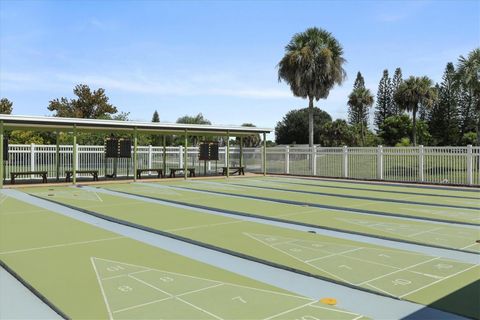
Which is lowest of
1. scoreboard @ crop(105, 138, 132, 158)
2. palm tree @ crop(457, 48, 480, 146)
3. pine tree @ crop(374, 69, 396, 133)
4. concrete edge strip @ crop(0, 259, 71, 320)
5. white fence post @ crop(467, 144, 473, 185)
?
concrete edge strip @ crop(0, 259, 71, 320)

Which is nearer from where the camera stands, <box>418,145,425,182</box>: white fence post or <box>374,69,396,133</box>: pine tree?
<box>418,145,425,182</box>: white fence post

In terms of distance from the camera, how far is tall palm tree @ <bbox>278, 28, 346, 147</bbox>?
3438 centimetres

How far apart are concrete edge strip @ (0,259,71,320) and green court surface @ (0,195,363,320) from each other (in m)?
0.05

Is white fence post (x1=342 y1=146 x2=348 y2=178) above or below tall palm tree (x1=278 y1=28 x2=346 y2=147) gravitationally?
below

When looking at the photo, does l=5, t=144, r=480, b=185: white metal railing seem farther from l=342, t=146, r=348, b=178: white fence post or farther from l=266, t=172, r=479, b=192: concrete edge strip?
l=266, t=172, r=479, b=192: concrete edge strip

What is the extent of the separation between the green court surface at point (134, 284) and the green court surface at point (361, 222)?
3669 millimetres

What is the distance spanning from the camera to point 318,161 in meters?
24.4

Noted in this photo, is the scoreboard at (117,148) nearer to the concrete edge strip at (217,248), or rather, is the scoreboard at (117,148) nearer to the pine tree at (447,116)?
the concrete edge strip at (217,248)

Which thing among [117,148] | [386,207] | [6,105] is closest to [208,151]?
[117,148]

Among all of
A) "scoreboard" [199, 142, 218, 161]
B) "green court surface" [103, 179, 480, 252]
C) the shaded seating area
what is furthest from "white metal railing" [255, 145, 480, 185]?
"green court surface" [103, 179, 480, 252]

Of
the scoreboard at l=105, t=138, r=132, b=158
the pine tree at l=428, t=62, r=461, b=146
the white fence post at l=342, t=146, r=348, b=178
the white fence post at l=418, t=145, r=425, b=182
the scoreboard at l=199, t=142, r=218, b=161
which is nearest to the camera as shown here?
the white fence post at l=418, t=145, r=425, b=182

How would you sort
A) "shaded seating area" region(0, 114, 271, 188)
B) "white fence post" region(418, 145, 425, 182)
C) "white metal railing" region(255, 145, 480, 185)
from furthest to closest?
"white fence post" region(418, 145, 425, 182) < "shaded seating area" region(0, 114, 271, 188) < "white metal railing" region(255, 145, 480, 185)

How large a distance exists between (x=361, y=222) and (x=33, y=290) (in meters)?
6.49

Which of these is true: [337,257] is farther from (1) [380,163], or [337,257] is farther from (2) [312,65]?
(2) [312,65]
